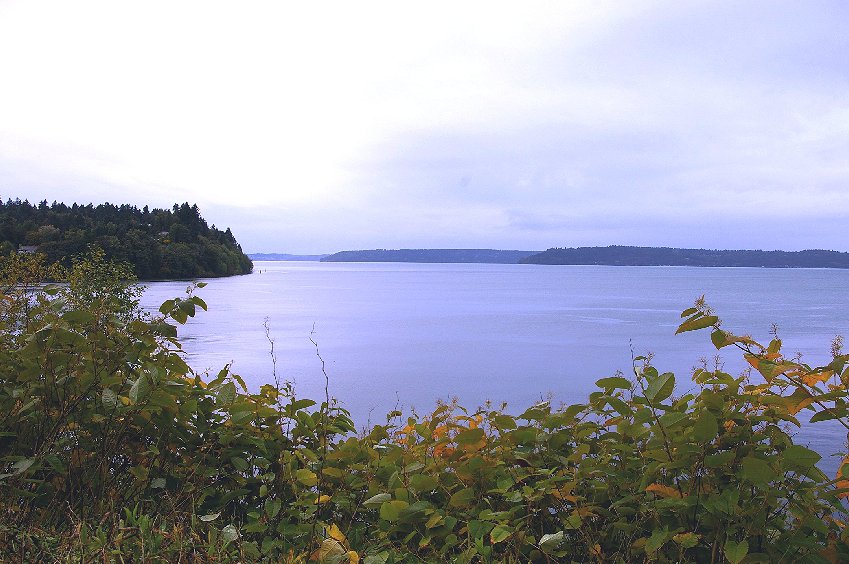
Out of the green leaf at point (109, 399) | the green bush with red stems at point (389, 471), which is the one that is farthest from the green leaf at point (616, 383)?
the green leaf at point (109, 399)

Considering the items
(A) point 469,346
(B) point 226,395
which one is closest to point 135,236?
(A) point 469,346

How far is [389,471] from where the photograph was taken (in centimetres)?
300

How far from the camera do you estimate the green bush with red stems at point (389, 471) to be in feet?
7.93

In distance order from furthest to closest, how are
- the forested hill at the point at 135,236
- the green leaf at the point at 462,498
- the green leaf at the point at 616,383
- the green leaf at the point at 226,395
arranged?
the forested hill at the point at 135,236, the green leaf at the point at 226,395, the green leaf at the point at 462,498, the green leaf at the point at 616,383

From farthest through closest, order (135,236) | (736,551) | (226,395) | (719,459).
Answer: (135,236) < (226,395) < (719,459) < (736,551)

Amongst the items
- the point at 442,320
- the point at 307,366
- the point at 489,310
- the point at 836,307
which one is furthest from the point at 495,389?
the point at 836,307

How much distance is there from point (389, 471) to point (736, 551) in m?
1.49

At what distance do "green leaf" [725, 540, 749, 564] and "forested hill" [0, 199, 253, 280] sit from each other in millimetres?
65406

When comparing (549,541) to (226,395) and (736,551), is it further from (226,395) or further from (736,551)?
(226,395)

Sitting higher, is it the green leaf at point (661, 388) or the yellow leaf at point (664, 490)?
the green leaf at point (661, 388)

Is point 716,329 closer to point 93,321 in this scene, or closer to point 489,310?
point 93,321

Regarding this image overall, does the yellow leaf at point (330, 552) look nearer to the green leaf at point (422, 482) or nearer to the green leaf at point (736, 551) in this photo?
the green leaf at point (422, 482)

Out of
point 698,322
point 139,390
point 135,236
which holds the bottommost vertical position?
point 139,390

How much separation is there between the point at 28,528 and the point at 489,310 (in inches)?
2090
